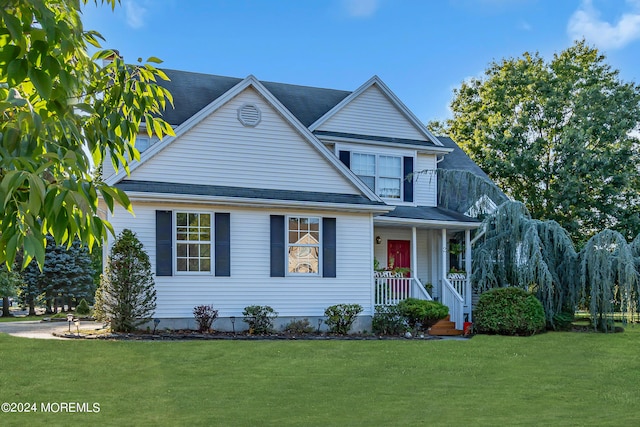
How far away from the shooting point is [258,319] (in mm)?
15188

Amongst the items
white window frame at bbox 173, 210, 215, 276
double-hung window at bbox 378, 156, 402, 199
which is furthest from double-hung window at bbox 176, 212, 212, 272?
double-hung window at bbox 378, 156, 402, 199

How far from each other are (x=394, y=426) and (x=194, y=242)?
8.91 metres

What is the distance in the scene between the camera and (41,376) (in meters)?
9.76

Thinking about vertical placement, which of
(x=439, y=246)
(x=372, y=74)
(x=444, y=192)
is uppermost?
(x=372, y=74)

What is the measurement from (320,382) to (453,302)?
9.01 m

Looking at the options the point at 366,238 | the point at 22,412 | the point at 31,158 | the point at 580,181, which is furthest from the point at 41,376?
the point at 580,181

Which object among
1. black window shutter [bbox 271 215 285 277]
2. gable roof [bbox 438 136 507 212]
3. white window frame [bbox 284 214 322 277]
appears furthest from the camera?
gable roof [bbox 438 136 507 212]

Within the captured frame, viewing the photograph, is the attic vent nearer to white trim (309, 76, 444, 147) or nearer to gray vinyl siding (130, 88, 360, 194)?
gray vinyl siding (130, 88, 360, 194)

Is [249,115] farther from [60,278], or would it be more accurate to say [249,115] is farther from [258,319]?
[60,278]

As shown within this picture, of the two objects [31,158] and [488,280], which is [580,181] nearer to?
[488,280]

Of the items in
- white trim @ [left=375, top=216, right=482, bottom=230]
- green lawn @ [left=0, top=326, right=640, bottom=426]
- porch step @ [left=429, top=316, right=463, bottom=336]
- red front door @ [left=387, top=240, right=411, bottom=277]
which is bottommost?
porch step @ [left=429, top=316, right=463, bottom=336]

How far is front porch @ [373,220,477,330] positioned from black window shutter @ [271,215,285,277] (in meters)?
2.95

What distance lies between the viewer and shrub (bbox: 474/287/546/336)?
16.7 m

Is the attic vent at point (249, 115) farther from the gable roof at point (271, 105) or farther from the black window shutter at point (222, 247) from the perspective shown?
the black window shutter at point (222, 247)
